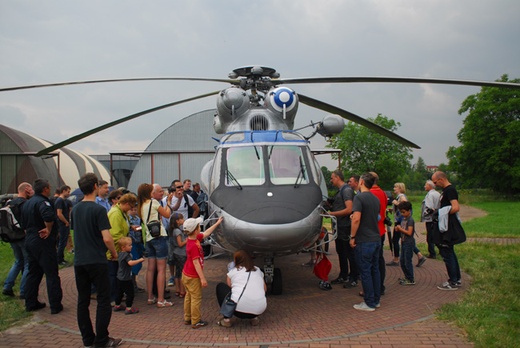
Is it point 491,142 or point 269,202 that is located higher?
point 491,142

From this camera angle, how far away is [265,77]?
29.5 feet

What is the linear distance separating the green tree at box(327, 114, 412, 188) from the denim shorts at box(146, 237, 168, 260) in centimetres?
4601

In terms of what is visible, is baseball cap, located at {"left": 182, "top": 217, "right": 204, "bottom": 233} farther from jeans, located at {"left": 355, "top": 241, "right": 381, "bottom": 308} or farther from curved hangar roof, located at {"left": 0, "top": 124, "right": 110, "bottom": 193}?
curved hangar roof, located at {"left": 0, "top": 124, "right": 110, "bottom": 193}

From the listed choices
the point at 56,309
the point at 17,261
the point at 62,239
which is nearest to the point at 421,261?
the point at 56,309

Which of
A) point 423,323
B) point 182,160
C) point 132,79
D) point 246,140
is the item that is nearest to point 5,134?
point 182,160

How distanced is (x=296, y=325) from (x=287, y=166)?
8.26 ft

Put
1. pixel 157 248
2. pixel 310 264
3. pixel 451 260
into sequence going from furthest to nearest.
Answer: pixel 310 264
pixel 451 260
pixel 157 248

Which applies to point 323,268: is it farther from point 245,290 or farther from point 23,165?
point 23,165

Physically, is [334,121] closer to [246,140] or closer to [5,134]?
[246,140]

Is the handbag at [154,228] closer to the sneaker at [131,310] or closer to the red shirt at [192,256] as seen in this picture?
the red shirt at [192,256]

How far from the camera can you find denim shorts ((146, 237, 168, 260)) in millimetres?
6078

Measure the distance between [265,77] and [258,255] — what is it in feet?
15.7

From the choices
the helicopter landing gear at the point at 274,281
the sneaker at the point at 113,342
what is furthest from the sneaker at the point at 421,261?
the sneaker at the point at 113,342

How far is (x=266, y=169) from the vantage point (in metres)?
6.33
